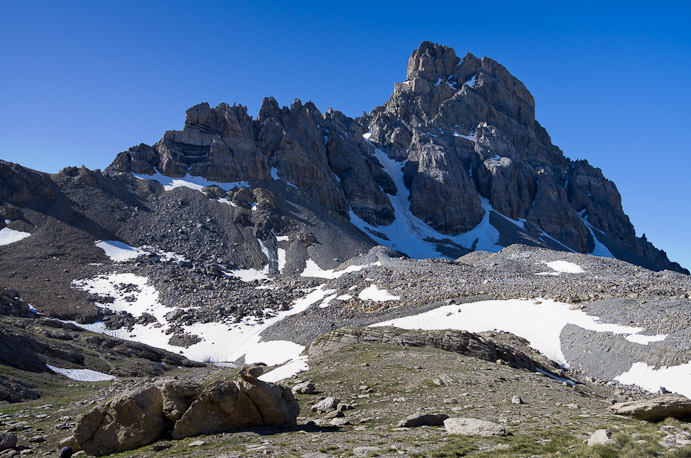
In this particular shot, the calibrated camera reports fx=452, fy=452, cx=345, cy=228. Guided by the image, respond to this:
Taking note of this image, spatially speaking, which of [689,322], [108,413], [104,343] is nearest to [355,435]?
[108,413]

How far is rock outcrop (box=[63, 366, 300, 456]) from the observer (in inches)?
532

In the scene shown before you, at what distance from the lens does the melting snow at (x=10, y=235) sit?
87225 millimetres

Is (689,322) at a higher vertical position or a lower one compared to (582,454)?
higher

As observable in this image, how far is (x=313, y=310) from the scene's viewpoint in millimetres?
62344

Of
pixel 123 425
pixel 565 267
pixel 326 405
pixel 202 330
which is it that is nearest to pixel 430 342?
pixel 326 405

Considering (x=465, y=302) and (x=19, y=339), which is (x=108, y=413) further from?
(x=465, y=302)

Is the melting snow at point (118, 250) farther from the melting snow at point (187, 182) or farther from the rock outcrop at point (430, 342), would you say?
the rock outcrop at point (430, 342)

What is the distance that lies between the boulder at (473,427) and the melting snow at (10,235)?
99.7m

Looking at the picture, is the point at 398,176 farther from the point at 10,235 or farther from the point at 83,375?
the point at 83,375

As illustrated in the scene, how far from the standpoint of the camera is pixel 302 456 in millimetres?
10625

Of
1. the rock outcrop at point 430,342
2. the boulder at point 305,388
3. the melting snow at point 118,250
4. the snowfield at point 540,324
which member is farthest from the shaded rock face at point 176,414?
the melting snow at point 118,250

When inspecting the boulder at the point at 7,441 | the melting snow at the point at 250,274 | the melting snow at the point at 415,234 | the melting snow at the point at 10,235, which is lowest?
the boulder at the point at 7,441

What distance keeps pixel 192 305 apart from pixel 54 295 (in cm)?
2155

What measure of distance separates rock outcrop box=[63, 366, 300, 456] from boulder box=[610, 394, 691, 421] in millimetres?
10458
